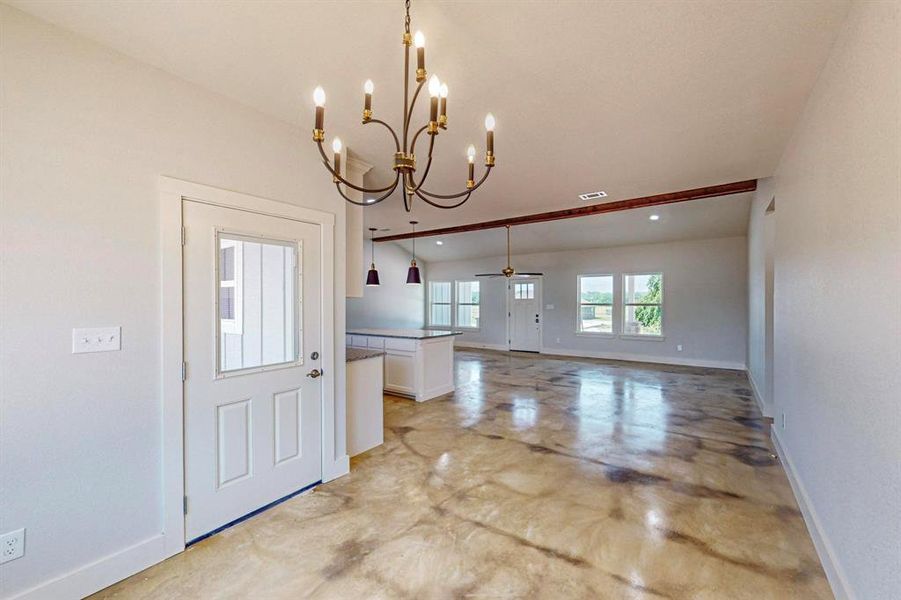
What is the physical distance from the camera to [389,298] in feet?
34.2

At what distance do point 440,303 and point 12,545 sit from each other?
1019cm

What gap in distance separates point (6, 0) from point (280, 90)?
1078 millimetres

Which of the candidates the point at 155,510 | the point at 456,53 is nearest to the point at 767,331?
the point at 456,53

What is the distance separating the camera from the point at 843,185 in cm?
178

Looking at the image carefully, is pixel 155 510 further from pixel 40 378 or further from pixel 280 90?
pixel 280 90

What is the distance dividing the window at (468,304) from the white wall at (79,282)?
29.8ft

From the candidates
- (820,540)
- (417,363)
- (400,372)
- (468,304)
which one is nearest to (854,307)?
(820,540)

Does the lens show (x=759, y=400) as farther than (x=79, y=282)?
Yes

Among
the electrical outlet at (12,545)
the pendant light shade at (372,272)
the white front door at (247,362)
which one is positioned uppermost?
the pendant light shade at (372,272)

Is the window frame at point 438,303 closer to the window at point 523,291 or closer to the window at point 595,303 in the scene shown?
the window at point 523,291

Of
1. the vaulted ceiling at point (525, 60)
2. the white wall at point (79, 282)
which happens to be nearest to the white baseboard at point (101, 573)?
the white wall at point (79, 282)

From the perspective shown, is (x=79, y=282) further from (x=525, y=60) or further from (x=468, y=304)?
(x=468, y=304)

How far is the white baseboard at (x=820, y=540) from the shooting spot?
5.73 feet

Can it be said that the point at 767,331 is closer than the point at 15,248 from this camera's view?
No
